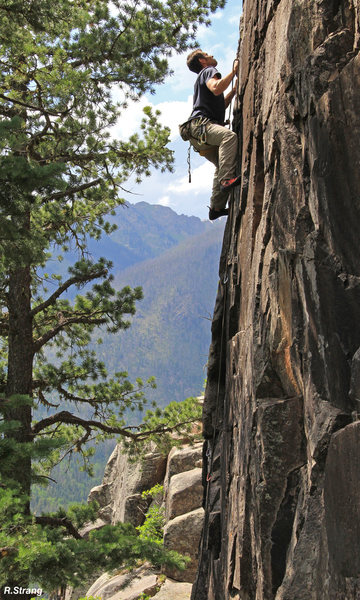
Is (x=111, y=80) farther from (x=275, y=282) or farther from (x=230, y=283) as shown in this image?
(x=275, y=282)

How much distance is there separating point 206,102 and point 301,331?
13.8 ft

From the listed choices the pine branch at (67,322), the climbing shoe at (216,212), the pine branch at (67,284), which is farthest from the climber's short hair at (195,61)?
the pine branch at (67,322)

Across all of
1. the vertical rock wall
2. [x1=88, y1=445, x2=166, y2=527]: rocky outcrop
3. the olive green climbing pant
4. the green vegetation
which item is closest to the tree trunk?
[x1=88, y1=445, x2=166, y2=527]: rocky outcrop

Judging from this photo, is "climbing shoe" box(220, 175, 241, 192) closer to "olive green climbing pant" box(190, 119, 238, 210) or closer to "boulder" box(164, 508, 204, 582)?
"olive green climbing pant" box(190, 119, 238, 210)

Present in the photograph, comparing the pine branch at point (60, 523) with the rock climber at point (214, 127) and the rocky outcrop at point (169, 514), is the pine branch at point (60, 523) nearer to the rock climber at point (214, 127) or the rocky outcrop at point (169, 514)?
the rocky outcrop at point (169, 514)

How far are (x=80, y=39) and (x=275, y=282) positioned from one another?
29.0 feet

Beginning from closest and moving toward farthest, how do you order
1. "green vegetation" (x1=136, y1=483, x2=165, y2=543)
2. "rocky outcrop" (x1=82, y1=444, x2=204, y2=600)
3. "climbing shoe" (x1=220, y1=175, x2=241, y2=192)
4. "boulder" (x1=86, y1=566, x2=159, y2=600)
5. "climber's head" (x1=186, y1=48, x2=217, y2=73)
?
"climbing shoe" (x1=220, y1=175, x2=241, y2=192)
"climber's head" (x1=186, y1=48, x2=217, y2=73)
"boulder" (x1=86, y1=566, x2=159, y2=600)
"rocky outcrop" (x1=82, y1=444, x2=204, y2=600)
"green vegetation" (x1=136, y1=483, x2=165, y2=543)

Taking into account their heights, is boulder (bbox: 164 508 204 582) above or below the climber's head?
below

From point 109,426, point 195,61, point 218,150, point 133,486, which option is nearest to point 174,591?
point 109,426

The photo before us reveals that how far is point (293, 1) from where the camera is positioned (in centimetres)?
463

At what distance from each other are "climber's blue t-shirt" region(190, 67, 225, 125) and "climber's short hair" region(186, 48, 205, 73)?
0.43 m

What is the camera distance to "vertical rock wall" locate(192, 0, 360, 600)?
3619 millimetres

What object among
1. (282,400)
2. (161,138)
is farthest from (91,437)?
(282,400)

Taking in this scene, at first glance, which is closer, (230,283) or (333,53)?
(333,53)
